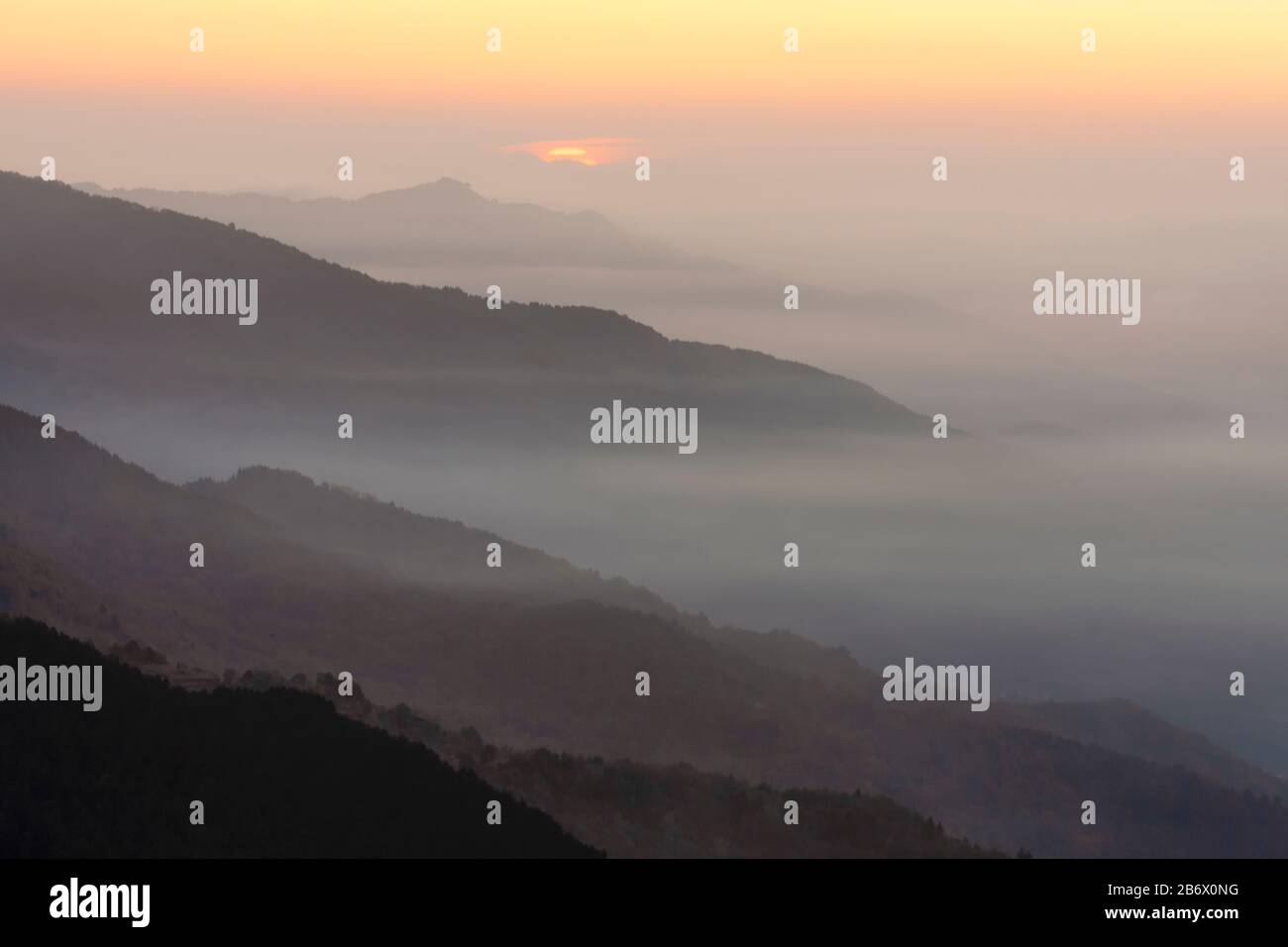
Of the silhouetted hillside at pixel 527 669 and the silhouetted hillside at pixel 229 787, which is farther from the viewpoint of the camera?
the silhouetted hillside at pixel 527 669

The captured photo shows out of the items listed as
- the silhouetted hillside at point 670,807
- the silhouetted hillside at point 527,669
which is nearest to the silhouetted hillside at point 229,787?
the silhouetted hillside at point 670,807

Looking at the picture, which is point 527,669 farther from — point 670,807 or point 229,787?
point 229,787

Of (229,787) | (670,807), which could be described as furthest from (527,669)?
(229,787)

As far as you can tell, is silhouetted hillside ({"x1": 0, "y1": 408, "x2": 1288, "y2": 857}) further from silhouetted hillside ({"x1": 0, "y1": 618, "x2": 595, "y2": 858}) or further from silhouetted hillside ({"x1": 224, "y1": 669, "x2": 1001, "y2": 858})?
silhouetted hillside ({"x1": 0, "y1": 618, "x2": 595, "y2": 858})

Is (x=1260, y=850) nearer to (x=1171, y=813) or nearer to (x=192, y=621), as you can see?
(x=1171, y=813)

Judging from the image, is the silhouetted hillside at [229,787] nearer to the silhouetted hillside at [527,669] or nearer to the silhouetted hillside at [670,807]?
the silhouetted hillside at [670,807]

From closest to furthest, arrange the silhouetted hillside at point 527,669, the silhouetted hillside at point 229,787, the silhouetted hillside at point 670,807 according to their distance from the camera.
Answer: the silhouetted hillside at point 229,787
the silhouetted hillside at point 670,807
the silhouetted hillside at point 527,669
